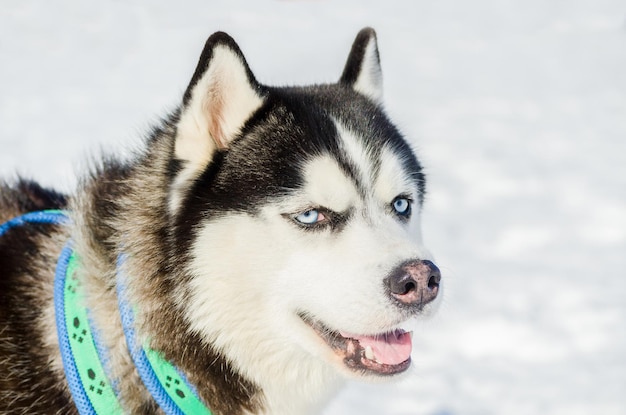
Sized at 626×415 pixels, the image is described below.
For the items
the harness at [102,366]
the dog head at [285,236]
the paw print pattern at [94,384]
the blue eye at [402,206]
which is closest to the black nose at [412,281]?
the dog head at [285,236]

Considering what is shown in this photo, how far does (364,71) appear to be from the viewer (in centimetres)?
251

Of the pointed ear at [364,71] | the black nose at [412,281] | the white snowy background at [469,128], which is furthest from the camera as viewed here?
the white snowy background at [469,128]

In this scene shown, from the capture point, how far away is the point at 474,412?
10.4ft

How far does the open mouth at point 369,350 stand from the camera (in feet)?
6.45

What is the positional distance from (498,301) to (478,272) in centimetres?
25

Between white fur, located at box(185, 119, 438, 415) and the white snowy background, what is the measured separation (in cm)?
43

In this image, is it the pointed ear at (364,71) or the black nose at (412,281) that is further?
the pointed ear at (364,71)

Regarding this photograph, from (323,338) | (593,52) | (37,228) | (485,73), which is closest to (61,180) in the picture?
(37,228)

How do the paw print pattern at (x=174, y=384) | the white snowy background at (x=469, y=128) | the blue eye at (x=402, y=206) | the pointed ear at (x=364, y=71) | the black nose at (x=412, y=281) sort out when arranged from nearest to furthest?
the black nose at (x=412, y=281) → the paw print pattern at (x=174, y=384) → the blue eye at (x=402, y=206) → the pointed ear at (x=364, y=71) → the white snowy background at (x=469, y=128)

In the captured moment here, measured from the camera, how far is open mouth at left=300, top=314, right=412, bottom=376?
1967mm

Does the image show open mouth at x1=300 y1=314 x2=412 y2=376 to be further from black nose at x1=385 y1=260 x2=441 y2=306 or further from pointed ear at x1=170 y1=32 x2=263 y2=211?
pointed ear at x1=170 y1=32 x2=263 y2=211

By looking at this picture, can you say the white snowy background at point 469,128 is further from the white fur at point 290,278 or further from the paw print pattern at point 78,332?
the paw print pattern at point 78,332

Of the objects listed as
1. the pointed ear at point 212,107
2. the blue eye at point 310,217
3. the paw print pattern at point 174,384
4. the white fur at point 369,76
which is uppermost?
the white fur at point 369,76

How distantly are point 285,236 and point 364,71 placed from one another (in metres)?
0.82
